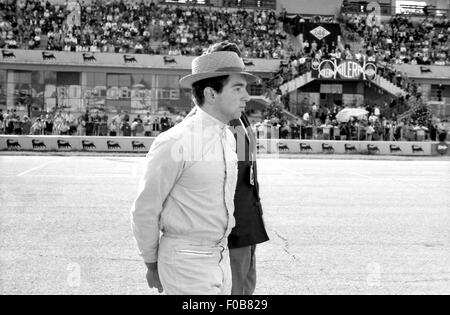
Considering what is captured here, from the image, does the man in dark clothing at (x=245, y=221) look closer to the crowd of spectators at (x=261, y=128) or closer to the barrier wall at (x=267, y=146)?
the barrier wall at (x=267, y=146)

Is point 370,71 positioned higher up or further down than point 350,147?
higher up

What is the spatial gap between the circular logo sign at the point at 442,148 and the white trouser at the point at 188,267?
26248 millimetres

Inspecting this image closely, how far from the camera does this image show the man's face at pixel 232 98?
3072 mm

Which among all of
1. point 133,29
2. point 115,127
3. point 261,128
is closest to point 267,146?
point 261,128

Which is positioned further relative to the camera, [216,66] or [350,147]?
[350,147]

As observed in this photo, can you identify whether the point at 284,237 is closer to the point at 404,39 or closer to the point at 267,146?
the point at 267,146

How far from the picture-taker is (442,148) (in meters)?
27.2

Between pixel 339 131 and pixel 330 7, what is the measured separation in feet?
80.1

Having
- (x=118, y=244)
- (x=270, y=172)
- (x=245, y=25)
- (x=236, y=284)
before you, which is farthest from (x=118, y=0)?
(x=236, y=284)

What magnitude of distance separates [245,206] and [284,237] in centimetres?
386

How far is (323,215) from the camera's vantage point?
30.5 ft

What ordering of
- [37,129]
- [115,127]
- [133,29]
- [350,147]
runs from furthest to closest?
1. [133,29]
2. [115,127]
3. [37,129]
4. [350,147]

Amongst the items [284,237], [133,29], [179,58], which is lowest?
[284,237]

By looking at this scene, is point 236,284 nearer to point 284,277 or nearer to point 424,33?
point 284,277
